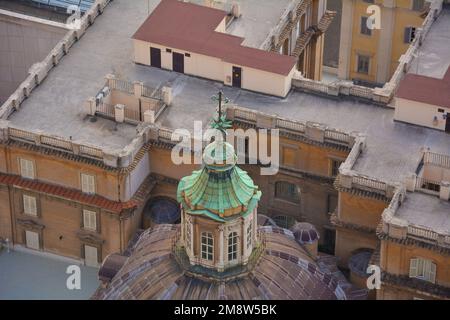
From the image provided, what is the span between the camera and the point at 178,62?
176 meters

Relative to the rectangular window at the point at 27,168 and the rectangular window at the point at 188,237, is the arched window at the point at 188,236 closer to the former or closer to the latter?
the rectangular window at the point at 188,237

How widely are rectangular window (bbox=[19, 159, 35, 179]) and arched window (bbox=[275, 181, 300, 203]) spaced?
2456 centimetres

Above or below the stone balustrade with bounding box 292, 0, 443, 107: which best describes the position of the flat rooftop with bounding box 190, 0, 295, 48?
above

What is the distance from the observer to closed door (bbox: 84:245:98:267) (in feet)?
561

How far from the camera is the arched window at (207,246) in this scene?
457 ft

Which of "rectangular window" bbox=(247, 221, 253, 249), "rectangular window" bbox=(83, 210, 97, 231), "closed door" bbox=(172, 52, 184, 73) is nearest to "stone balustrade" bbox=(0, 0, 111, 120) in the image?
"closed door" bbox=(172, 52, 184, 73)

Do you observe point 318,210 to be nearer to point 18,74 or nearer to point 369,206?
point 369,206

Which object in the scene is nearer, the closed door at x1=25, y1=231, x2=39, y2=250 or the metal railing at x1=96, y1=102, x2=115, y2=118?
the metal railing at x1=96, y1=102, x2=115, y2=118

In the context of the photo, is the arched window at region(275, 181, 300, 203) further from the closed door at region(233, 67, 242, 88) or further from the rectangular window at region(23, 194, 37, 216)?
the rectangular window at region(23, 194, 37, 216)

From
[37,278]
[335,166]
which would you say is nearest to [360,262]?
[335,166]

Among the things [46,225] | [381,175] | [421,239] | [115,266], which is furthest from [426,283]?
[46,225]

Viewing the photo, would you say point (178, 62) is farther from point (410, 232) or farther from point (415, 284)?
point (415, 284)

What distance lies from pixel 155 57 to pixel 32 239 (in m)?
23.0

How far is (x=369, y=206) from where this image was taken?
160 metres
